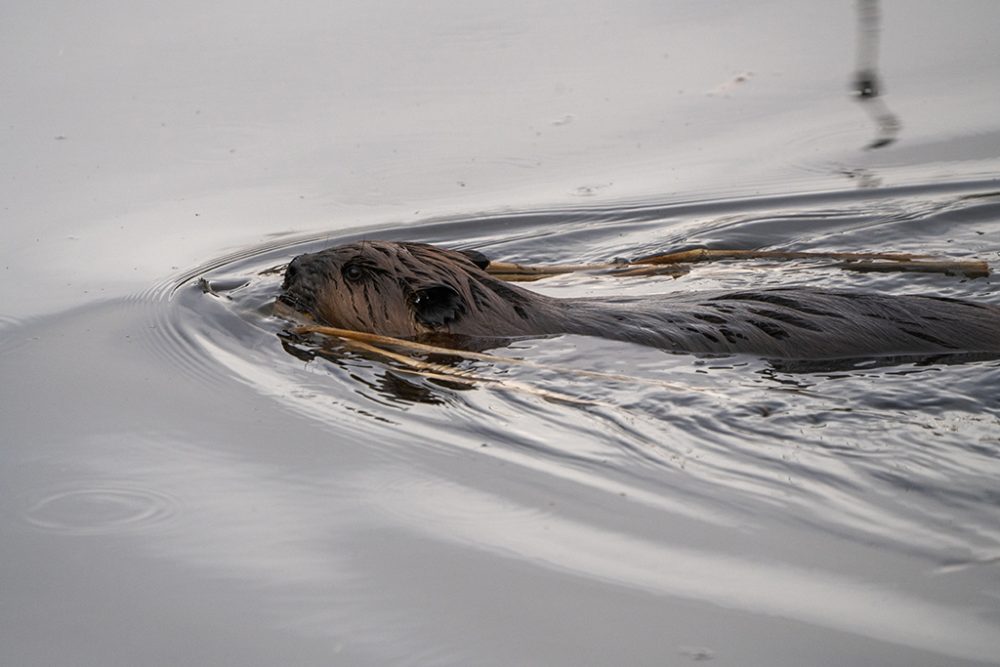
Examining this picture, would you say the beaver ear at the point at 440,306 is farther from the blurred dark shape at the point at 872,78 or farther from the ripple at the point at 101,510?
the blurred dark shape at the point at 872,78

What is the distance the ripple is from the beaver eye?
173cm

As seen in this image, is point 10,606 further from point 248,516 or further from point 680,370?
point 680,370

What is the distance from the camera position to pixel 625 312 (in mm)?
5078

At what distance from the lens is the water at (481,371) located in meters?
3.25

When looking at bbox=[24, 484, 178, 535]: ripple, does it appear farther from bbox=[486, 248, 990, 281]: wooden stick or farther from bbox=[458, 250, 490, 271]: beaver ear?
bbox=[486, 248, 990, 281]: wooden stick

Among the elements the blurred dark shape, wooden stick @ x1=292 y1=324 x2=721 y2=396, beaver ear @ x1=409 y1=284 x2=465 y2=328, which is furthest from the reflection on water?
the blurred dark shape

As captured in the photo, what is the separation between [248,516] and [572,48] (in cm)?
612

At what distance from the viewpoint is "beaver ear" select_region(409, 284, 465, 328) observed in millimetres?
5297

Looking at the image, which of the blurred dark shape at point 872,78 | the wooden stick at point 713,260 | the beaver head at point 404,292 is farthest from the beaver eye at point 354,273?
the blurred dark shape at point 872,78

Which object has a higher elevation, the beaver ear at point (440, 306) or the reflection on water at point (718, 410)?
the beaver ear at point (440, 306)

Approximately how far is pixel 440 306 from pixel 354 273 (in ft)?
1.52

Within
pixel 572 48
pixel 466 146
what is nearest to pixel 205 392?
pixel 466 146

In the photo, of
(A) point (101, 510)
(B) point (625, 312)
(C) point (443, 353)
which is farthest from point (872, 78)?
(A) point (101, 510)

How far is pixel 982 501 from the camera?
3697 mm
